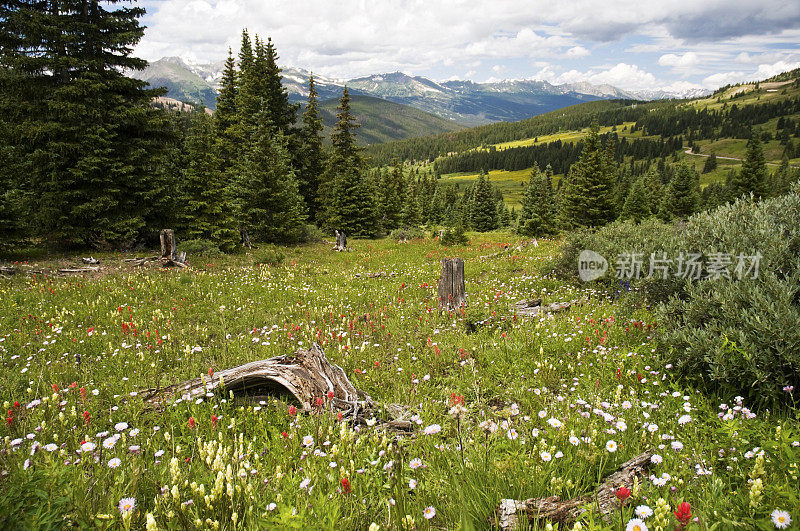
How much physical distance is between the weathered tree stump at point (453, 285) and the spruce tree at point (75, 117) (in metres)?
16.4

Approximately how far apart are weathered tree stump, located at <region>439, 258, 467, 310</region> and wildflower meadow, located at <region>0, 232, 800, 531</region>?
529 millimetres

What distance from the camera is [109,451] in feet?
11.0

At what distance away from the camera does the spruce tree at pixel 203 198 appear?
67.0ft

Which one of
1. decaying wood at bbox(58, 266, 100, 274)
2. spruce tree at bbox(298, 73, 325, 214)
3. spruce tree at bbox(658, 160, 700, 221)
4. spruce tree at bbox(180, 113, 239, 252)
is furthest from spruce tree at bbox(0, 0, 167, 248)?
spruce tree at bbox(658, 160, 700, 221)

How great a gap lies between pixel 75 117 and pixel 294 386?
769 inches

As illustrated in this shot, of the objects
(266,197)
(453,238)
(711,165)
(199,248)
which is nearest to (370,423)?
(199,248)

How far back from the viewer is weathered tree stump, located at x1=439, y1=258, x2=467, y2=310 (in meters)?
9.99

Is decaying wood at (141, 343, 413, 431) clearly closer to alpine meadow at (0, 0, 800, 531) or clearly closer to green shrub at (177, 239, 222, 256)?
alpine meadow at (0, 0, 800, 531)

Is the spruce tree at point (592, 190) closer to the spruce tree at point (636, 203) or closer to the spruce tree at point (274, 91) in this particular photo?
the spruce tree at point (636, 203)

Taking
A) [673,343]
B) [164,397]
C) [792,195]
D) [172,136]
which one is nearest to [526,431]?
[673,343]

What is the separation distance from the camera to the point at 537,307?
1005cm

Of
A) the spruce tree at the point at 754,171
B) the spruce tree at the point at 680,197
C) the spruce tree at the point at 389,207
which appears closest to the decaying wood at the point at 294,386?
the spruce tree at the point at 389,207

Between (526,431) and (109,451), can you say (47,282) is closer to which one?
(109,451)

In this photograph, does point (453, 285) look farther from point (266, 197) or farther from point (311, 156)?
point (311, 156)
